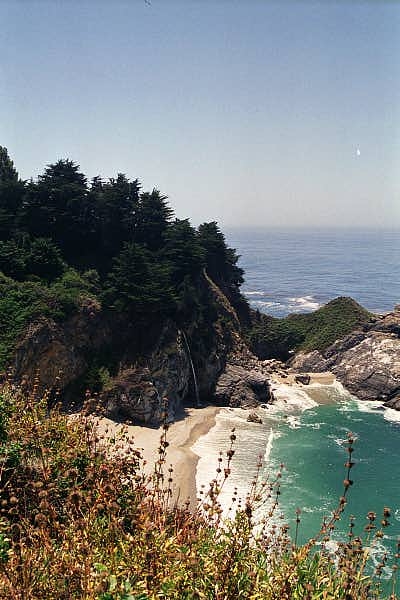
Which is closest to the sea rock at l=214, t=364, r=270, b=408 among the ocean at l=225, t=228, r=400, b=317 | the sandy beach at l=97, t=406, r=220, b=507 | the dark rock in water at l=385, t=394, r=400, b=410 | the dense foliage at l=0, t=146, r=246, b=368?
the sandy beach at l=97, t=406, r=220, b=507

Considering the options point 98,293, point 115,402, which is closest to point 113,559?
point 115,402

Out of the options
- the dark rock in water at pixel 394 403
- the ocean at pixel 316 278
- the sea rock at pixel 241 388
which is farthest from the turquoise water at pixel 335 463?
the ocean at pixel 316 278

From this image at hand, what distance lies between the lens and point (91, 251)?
36.8 m

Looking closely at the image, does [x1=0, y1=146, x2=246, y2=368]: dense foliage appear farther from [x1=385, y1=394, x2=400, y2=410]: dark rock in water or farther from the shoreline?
[x1=385, y1=394, x2=400, y2=410]: dark rock in water

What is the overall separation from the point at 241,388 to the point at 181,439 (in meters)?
8.85

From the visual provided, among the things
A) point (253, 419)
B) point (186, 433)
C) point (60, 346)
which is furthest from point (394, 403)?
point (60, 346)

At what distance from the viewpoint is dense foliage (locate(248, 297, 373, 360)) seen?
4538 centimetres

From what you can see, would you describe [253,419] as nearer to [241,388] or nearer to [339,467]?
[241,388]

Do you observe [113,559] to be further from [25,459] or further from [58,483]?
[25,459]

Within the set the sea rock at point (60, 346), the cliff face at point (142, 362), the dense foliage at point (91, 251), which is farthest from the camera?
the dense foliage at point (91, 251)

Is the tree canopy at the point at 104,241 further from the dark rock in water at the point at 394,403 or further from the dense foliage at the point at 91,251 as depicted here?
the dark rock in water at the point at 394,403

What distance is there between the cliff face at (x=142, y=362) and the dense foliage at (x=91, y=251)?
96 cm

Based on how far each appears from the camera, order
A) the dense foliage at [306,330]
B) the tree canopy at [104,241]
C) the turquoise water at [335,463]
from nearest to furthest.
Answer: the turquoise water at [335,463] < the tree canopy at [104,241] < the dense foliage at [306,330]

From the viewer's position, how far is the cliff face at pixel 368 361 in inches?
1476
